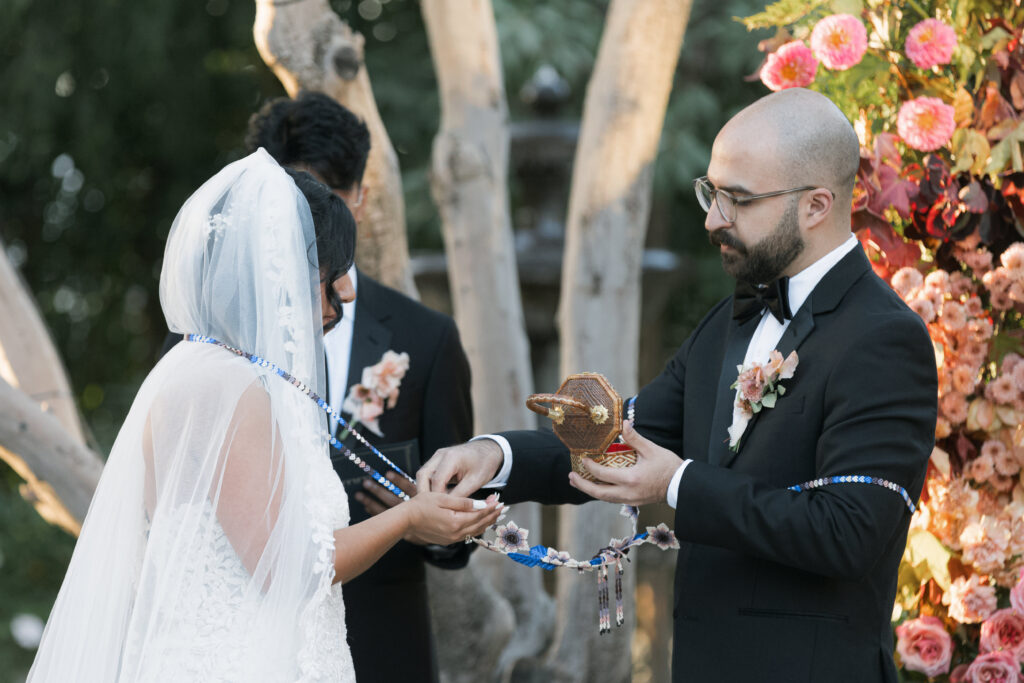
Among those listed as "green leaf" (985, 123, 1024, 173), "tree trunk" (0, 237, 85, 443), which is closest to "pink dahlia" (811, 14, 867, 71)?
"green leaf" (985, 123, 1024, 173)

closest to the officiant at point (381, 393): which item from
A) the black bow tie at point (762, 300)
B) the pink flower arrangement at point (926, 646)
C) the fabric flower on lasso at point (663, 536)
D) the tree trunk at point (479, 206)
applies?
the fabric flower on lasso at point (663, 536)

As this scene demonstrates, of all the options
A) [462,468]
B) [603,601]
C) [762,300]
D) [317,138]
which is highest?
[317,138]

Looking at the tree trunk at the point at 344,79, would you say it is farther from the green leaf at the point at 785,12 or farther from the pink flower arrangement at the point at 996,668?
the pink flower arrangement at the point at 996,668

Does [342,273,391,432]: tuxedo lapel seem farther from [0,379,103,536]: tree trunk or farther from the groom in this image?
[0,379,103,536]: tree trunk

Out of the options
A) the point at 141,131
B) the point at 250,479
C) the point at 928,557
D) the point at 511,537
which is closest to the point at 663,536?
the point at 511,537

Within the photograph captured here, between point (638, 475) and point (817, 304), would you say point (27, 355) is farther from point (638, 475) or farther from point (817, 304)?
point (817, 304)

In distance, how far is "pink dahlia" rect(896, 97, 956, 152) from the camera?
3.45 m

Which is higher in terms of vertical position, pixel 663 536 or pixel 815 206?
pixel 815 206

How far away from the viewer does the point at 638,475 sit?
2.57m

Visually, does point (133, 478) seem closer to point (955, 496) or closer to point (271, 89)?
point (955, 496)

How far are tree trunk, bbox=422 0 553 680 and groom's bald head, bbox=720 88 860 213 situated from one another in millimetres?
2470

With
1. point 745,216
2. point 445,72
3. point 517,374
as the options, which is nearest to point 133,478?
point 745,216

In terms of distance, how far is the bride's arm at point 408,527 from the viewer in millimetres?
2553

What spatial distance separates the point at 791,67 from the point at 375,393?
1.82 meters
